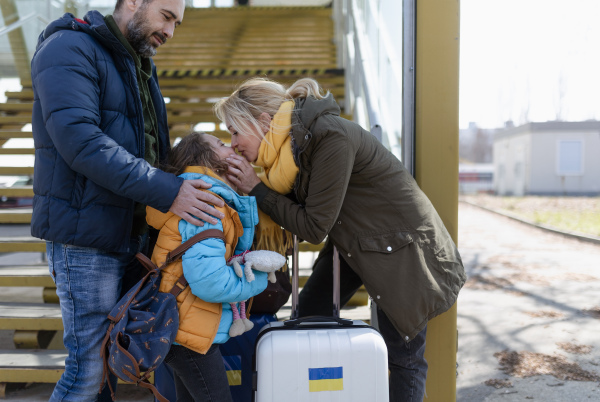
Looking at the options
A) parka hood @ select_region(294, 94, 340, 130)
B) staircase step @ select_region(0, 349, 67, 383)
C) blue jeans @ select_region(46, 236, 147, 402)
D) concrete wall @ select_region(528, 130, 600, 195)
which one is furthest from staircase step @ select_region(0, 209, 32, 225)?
concrete wall @ select_region(528, 130, 600, 195)

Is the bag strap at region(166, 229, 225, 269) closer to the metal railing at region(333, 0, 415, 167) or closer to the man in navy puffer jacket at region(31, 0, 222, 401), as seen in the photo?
the man in navy puffer jacket at region(31, 0, 222, 401)

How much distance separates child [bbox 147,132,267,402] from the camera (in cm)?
168

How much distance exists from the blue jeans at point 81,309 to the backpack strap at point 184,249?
26cm

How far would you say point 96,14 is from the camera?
1.78m

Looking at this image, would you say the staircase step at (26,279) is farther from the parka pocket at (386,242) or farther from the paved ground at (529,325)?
the parka pocket at (386,242)

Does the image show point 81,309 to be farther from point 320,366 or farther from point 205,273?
point 320,366

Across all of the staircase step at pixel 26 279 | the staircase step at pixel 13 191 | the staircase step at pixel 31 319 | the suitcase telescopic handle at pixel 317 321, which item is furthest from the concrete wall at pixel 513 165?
the suitcase telescopic handle at pixel 317 321

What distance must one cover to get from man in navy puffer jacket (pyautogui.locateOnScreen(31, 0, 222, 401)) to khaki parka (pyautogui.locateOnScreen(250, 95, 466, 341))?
1.33 feet

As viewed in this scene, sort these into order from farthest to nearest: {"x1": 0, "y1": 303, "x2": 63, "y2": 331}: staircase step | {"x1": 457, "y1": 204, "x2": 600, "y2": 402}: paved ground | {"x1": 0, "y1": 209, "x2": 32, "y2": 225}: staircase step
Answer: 1. {"x1": 0, "y1": 209, "x2": 32, "y2": 225}: staircase step
2. {"x1": 457, "y1": 204, "x2": 600, "y2": 402}: paved ground
3. {"x1": 0, "y1": 303, "x2": 63, "y2": 331}: staircase step

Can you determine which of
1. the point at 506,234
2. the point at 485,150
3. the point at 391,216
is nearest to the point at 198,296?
the point at 391,216

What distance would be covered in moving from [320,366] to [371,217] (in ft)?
2.03

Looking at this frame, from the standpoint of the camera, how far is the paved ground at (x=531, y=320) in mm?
3320

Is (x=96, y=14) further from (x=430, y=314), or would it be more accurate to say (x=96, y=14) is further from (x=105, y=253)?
(x=430, y=314)

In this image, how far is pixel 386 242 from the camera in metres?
2.01
